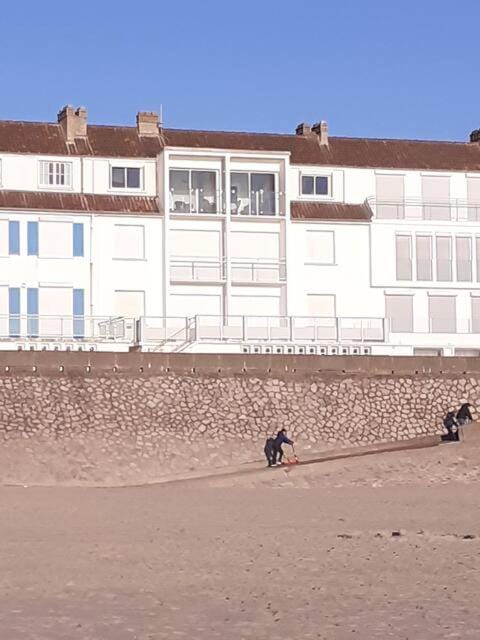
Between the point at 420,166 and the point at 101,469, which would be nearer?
the point at 101,469

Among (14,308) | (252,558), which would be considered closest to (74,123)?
(14,308)

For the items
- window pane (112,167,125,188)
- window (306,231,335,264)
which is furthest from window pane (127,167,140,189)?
window (306,231,335,264)

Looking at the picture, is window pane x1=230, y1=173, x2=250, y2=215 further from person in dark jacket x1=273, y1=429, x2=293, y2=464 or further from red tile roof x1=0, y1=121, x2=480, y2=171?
person in dark jacket x1=273, y1=429, x2=293, y2=464

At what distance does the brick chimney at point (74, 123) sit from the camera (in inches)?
1852

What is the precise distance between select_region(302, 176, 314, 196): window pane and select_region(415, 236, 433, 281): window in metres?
4.46

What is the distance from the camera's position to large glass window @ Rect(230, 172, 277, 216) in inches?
1842

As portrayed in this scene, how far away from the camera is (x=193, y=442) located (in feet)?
115

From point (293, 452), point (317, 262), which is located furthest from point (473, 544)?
point (317, 262)

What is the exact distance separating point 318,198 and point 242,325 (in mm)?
7738

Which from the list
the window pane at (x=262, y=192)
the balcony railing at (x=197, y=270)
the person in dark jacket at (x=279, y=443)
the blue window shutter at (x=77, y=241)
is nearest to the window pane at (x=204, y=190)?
the window pane at (x=262, y=192)

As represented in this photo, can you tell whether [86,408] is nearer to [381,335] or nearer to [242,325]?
[242,325]

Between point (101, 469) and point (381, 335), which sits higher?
point (381, 335)

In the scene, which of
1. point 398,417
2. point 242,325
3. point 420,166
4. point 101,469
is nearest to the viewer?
point 101,469

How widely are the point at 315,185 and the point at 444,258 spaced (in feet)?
18.3
